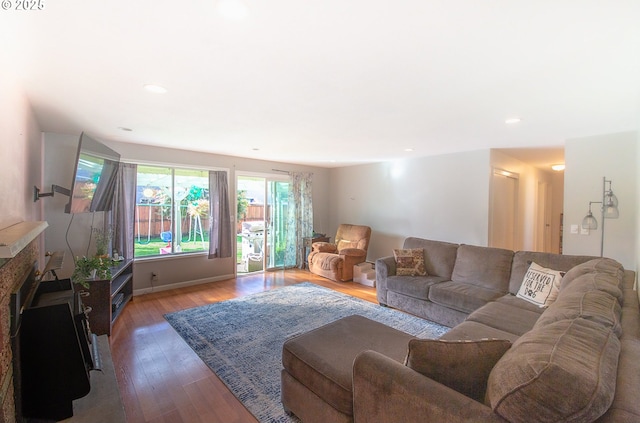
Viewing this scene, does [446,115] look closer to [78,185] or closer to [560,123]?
[560,123]

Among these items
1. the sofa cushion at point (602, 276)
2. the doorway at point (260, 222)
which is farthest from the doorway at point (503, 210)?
the doorway at point (260, 222)

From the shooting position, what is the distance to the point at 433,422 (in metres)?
1.00

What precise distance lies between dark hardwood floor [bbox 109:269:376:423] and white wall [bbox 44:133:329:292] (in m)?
0.52

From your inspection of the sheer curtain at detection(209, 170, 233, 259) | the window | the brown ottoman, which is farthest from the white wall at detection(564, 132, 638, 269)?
the window

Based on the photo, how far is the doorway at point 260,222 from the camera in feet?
18.0

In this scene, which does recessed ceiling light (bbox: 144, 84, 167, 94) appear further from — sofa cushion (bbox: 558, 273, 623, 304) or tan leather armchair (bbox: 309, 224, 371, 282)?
tan leather armchair (bbox: 309, 224, 371, 282)

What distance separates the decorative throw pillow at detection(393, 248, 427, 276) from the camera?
12.2ft

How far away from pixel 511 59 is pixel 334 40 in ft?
3.46

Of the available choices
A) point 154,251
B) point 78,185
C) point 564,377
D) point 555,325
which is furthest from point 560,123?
point 154,251

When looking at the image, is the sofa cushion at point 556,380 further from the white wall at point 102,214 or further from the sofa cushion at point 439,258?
the white wall at point 102,214

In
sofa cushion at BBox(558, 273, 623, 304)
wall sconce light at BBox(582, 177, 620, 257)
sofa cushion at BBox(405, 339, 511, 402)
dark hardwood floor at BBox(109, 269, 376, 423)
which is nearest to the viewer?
sofa cushion at BBox(405, 339, 511, 402)

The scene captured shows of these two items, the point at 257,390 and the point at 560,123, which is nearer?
the point at 257,390

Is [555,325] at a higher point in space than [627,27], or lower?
lower

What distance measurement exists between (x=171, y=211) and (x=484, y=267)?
4.60 m
